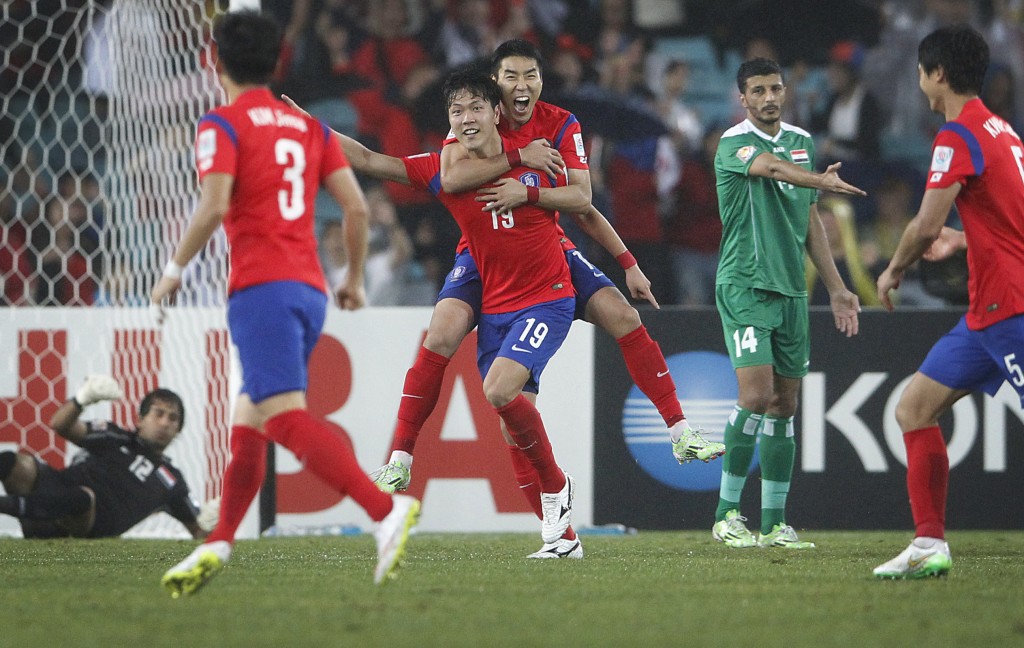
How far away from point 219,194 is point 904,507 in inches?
214

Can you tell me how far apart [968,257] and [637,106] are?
6.81 metres

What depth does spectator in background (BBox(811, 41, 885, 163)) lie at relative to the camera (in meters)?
11.9

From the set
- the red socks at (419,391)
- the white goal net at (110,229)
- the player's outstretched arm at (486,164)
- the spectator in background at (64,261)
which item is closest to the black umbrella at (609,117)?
the white goal net at (110,229)

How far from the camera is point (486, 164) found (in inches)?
238

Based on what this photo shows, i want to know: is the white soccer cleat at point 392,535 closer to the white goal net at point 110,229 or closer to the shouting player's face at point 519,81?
the shouting player's face at point 519,81

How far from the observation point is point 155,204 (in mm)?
9008

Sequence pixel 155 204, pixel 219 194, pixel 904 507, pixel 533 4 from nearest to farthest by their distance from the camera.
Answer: pixel 219 194
pixel 904 507
pixel 155 204
pixel 533 4

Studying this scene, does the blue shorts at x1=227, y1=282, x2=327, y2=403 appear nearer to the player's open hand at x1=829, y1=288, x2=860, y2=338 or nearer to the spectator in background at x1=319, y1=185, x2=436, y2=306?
the player's open hand at x1=829, y1=288, x2=860, y2=338

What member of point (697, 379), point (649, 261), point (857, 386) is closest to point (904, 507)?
point (857, 386)

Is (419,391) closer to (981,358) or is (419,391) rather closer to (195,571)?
(195,571)

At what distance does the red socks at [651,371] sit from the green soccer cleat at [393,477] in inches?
47.1

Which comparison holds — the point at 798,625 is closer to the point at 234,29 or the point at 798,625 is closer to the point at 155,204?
the point at 234,29

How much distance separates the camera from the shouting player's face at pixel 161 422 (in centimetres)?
802

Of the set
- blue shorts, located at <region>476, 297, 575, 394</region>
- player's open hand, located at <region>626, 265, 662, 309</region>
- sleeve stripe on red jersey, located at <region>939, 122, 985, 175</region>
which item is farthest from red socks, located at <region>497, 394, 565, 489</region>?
sleeve stripe on red jersey, located at <region>939, 122, 985, 175</region>
